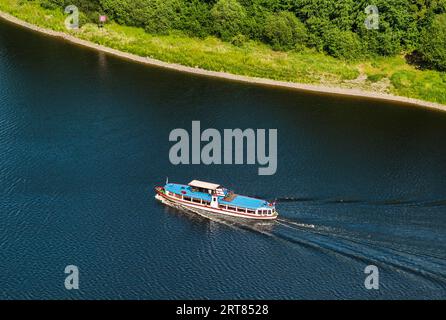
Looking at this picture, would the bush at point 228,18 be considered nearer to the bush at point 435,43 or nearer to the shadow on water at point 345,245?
the bush at point 435,43

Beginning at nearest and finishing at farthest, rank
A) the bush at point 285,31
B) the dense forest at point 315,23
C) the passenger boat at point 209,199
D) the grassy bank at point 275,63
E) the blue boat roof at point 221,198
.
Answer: the blue boat roof at point 221,198 → the passenger boat at point 209,199 → the grassy bank at point 275,63 → the dense forest at point 315,23 → the bush at point 285,31

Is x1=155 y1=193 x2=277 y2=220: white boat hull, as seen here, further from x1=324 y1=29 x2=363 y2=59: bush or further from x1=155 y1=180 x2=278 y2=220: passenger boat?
x1=324 y1=29 x2=363 y2=59: bush

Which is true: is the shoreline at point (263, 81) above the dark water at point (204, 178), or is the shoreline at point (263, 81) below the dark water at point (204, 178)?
above

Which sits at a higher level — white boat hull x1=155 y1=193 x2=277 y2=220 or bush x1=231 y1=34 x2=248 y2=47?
bush x1=231 y1=34 x2=248 y2=47

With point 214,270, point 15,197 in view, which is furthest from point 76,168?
point 214,270

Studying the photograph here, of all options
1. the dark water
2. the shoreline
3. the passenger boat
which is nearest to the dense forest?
the shoreline

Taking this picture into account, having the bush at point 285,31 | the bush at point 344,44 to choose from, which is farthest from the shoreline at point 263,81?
the bush at point 285,31
